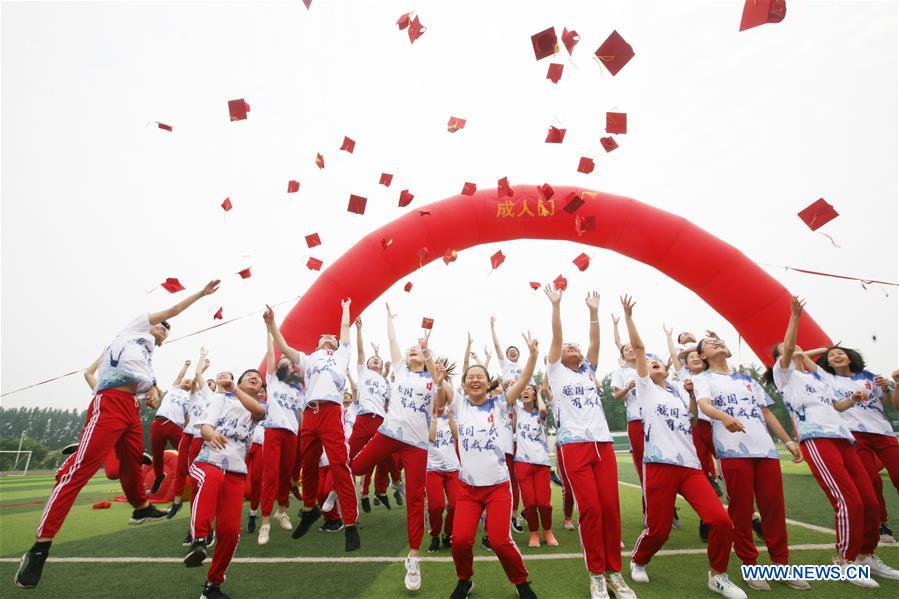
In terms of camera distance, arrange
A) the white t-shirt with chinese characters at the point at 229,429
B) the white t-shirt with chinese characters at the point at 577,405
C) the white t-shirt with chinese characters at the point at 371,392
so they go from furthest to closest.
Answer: the white t-shirt with chinese characters at the point at 371,392, the white t-shirt with chinese characters at the point at 577,405, the white t-shirt with chinese characters at the point at 229,429

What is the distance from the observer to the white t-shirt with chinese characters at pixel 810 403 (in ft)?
13.0

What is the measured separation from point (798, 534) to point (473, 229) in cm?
661

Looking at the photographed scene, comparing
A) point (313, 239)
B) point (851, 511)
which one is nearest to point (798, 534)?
point (851, 511)

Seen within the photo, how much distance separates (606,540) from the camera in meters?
3.49

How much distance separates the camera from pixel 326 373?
17.0ft

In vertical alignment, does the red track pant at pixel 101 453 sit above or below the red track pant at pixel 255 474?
above

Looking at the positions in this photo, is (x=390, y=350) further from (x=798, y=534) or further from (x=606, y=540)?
(x=798, y=534)

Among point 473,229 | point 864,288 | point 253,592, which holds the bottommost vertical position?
point 253,592

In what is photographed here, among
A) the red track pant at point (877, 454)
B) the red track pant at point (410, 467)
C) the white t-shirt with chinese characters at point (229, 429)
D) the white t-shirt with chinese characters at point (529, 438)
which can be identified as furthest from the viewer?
the white t-shirt with chinese characters at point (529, 438)

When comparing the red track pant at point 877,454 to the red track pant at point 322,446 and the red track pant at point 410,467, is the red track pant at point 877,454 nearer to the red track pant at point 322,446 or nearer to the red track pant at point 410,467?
the red track pant at point 410,467

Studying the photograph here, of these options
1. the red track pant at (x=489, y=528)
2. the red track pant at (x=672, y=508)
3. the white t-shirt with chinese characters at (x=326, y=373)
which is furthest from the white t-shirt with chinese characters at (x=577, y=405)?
the white t-shirt with chinese characters at (x=326, y=373)

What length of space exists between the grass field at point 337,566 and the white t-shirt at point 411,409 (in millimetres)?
1134

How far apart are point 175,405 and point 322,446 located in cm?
410

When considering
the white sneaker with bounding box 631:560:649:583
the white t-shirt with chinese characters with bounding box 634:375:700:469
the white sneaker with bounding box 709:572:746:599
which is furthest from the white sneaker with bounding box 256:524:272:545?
the white sneaker with bounding box 709:572:746:599
